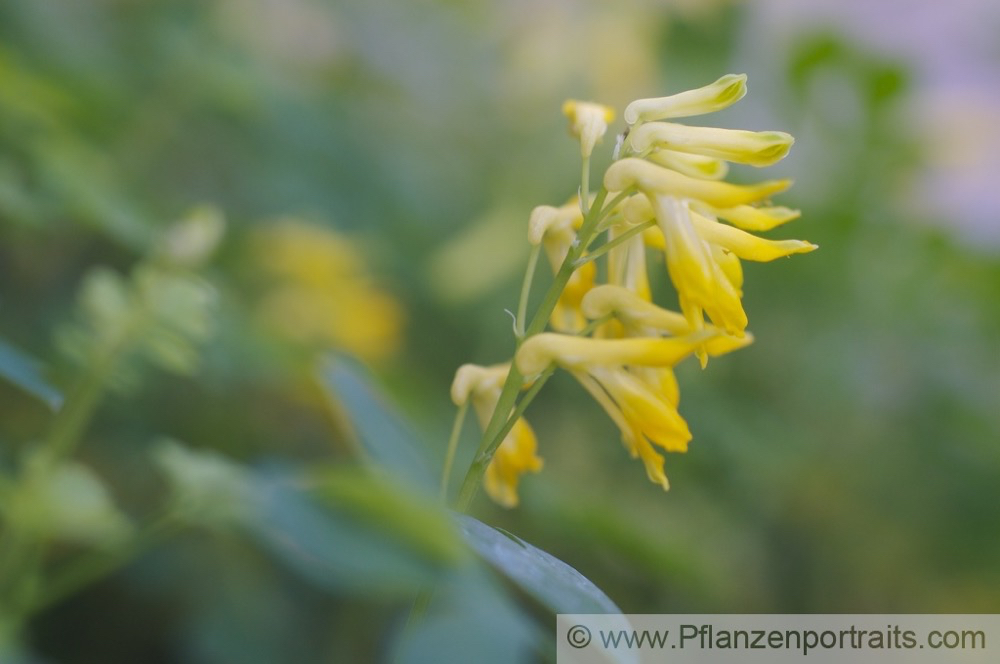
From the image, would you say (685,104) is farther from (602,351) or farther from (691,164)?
(602,351)

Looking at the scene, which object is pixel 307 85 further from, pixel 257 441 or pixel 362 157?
pixel 257 441

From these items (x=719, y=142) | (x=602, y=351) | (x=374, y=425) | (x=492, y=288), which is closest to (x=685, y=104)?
(x=719, y=142)

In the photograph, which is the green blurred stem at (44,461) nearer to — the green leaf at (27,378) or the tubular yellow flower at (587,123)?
the green leaf at (27,378)

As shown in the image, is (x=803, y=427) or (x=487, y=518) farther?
(x=803, y=427)

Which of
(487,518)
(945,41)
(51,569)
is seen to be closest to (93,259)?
(51,569)

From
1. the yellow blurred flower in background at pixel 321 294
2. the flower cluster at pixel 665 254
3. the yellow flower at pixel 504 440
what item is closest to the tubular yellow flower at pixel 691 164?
the flower cluster at pixel 665 254

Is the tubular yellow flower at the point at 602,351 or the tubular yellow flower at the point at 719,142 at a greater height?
the tubular yellow flower at the point at 719,142
